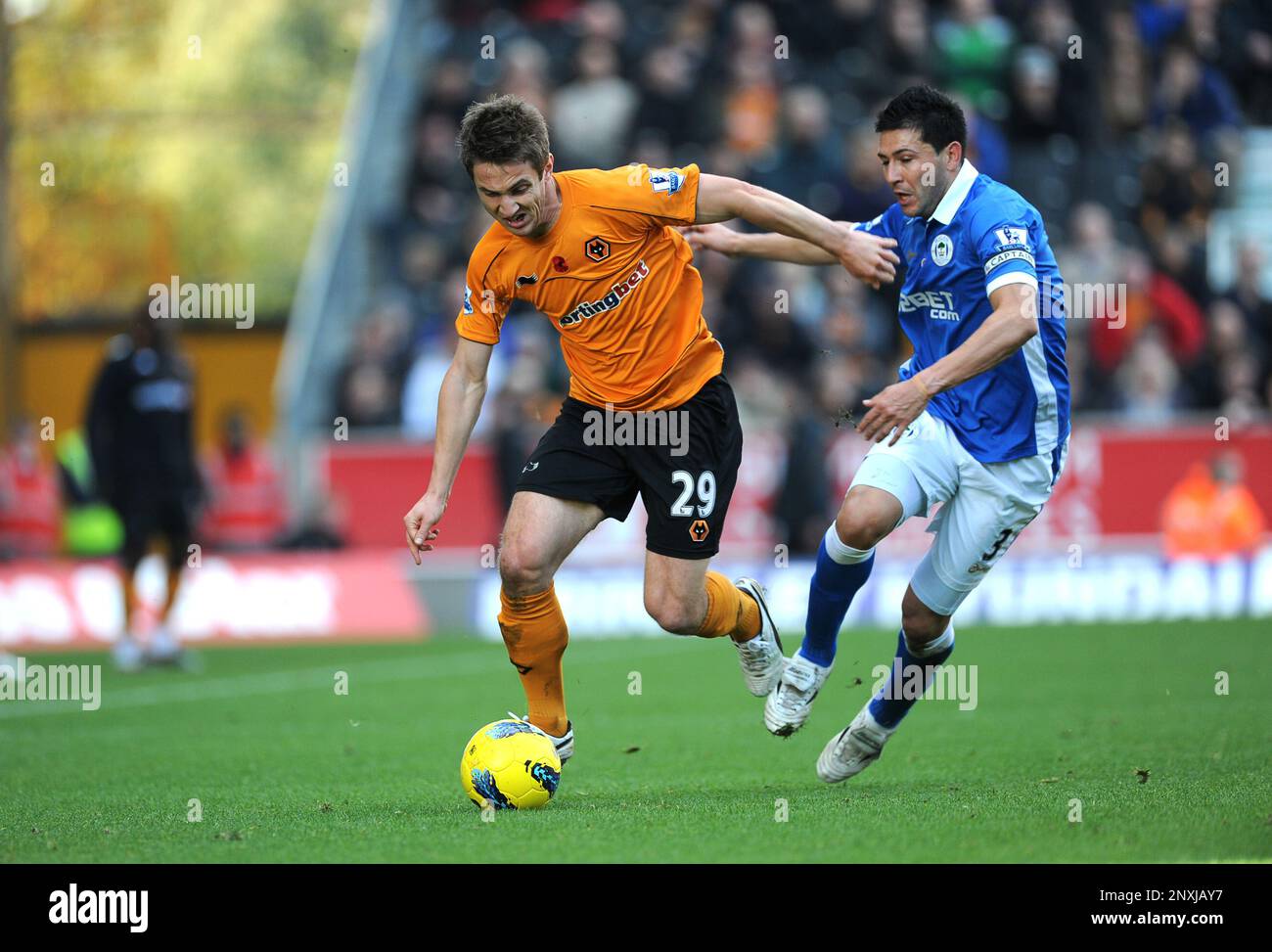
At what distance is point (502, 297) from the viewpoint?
6.73 m

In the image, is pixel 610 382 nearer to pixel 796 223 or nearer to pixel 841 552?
pixel 796 223

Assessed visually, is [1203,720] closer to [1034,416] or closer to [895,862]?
[1034,416]

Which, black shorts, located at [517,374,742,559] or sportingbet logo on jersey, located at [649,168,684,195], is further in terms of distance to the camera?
black shorts, located at [517,374,742,559]

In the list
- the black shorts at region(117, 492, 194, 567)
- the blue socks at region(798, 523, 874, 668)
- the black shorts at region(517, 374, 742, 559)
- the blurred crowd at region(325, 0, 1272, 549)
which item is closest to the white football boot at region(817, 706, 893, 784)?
the blue socks at region(798, 523, 874, 668)

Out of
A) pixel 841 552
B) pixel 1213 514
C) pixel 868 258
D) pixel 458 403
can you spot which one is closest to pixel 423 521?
pixel 458 403

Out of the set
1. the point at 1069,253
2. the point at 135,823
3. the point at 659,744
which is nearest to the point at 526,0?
the point at 1069,253

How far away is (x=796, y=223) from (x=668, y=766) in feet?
8.35

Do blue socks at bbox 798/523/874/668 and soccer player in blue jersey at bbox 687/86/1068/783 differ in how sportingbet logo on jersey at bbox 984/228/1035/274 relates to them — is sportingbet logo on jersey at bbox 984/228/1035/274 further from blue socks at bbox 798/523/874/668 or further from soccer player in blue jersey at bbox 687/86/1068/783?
blue socks at bbox 798/523/874/668

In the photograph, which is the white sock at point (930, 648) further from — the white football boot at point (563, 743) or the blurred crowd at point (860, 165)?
the blurred crowd at point (860, 165)

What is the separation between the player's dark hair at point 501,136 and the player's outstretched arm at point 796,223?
66 cm

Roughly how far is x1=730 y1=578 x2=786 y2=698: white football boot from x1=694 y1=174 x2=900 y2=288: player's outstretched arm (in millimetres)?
1510

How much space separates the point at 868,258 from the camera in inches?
256

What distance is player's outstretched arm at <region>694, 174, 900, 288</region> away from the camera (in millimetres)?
6512
